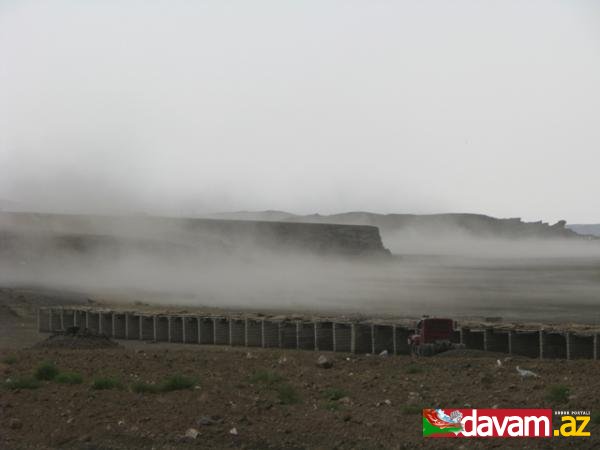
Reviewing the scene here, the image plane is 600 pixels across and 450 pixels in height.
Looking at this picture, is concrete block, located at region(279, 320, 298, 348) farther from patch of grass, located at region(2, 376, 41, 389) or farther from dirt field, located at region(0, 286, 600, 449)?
patch of grass, located at region(2, 376, 41, 389)

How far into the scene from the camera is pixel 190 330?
40.3m

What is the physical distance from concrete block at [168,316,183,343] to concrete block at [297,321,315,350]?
5.61 meters

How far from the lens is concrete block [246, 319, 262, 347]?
37.6 m

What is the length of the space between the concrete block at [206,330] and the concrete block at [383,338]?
7.56 meters

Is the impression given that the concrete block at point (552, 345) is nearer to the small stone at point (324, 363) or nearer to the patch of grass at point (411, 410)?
the small stone at point (324, 363)

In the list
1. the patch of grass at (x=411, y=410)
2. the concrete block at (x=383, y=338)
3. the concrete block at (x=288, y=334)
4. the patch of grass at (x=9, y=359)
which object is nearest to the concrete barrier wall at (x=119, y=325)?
the concrete block at (x=288, y=334)

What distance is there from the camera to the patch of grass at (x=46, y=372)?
2327 centimetres

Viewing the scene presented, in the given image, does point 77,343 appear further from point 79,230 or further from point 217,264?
point 79,230

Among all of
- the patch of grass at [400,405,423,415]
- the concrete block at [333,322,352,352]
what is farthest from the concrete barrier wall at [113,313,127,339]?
the patch of grass at [400,405,423,415]

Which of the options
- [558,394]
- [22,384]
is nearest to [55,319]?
[22,384]

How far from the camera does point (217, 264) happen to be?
318 ft

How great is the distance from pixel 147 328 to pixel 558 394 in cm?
2542

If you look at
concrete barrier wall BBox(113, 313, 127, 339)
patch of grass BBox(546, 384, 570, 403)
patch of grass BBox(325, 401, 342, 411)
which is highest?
patch of grass BBox(546, 384, 570, 403)

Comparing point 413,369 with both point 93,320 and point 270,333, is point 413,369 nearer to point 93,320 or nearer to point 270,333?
point 270,333
